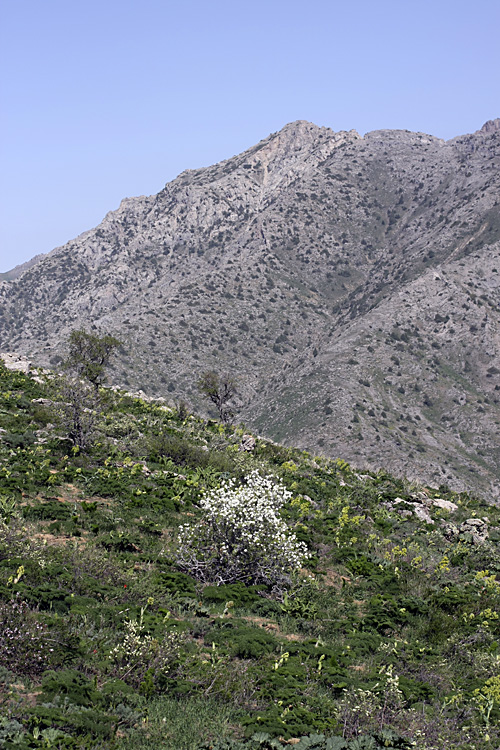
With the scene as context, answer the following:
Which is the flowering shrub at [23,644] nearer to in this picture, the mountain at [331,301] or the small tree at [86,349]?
the small tree at [86,349]

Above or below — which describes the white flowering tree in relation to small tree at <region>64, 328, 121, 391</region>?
below

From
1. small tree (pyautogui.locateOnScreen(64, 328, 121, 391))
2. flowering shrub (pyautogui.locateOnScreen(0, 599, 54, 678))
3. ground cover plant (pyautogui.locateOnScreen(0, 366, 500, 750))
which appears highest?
small tree (pyautogui.locateOnScreen(64, 328, 121, 391))

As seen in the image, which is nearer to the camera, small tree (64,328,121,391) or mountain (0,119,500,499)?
small tree (64,328,121,391)

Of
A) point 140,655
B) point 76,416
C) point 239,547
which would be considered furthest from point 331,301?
point 140,655

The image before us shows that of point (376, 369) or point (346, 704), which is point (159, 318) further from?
point (346, 704)

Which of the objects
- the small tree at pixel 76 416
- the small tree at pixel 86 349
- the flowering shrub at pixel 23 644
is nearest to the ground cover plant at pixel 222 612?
the flowering shrub at pixel 23 644

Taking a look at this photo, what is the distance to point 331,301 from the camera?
144 meters

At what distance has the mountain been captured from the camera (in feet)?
302

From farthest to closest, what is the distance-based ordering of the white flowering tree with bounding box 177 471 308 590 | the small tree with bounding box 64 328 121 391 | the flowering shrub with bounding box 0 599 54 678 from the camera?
the small tree with bounding box 64 328 121 391, the white flowering tree with bounding box 177 471 308 590, the flowering shrub with bounding box 0 599 54 678

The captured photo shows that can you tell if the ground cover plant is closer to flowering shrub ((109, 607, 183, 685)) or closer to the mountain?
flowering shrub ((109, 607, 183, 685))

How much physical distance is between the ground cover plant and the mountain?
61.2 metres

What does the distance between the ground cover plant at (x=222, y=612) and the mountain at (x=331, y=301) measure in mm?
61213

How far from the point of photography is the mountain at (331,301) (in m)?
91.9

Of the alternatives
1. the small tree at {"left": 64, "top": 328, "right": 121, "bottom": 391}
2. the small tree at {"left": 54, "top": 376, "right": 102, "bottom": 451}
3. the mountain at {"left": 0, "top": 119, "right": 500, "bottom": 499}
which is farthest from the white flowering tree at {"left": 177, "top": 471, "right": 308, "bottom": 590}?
the mountain at {"left": 0, "top": 119, "right": 500, "bottom": 499}
